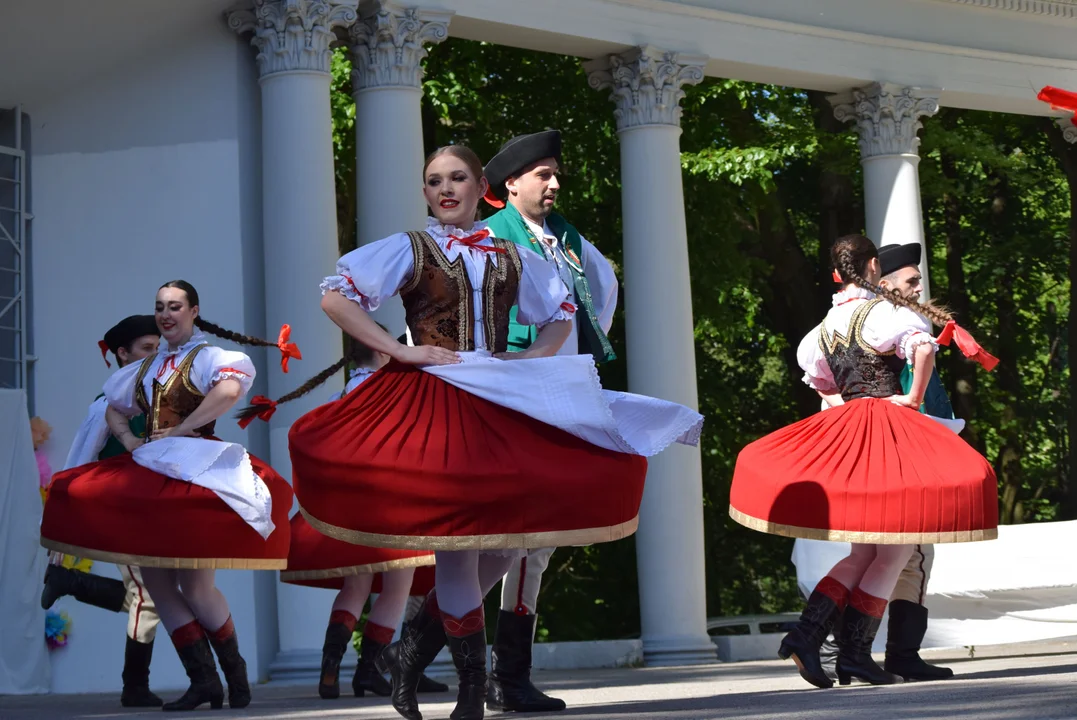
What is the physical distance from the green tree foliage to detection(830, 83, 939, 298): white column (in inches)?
66.5

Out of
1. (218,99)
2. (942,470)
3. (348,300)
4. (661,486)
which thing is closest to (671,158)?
(661,486)

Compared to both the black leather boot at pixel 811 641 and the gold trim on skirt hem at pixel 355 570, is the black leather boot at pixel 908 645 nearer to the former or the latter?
the black leather boot at pixel 811 641

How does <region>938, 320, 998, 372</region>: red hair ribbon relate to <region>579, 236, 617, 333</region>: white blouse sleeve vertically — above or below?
below

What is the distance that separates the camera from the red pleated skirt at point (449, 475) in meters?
6.36

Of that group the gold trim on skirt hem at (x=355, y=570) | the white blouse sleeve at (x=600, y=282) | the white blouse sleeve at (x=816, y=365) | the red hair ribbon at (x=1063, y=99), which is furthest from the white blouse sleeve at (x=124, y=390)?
the red hair ribbon at (x=1063, y=99)

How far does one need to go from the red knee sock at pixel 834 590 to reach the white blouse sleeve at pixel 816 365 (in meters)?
1.31

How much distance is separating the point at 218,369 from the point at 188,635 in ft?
4.45

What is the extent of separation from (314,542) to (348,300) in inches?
154

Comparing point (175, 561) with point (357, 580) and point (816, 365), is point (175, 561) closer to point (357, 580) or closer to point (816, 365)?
point (357, 580)

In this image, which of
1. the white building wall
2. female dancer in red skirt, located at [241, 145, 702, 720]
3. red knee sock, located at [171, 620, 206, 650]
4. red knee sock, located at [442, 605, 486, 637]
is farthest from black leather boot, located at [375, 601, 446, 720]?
the white building wall

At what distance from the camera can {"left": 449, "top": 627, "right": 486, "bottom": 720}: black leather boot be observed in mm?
6430

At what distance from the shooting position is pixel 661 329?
614 inches

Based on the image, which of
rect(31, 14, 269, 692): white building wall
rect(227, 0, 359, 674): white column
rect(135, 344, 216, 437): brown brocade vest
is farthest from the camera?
rect(31, 14, 269, 692): white building wall

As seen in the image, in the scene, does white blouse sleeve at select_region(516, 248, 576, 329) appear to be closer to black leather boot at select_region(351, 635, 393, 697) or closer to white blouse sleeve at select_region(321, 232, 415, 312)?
white blouse sleeve at select_region(321, 232, 415, 312)
